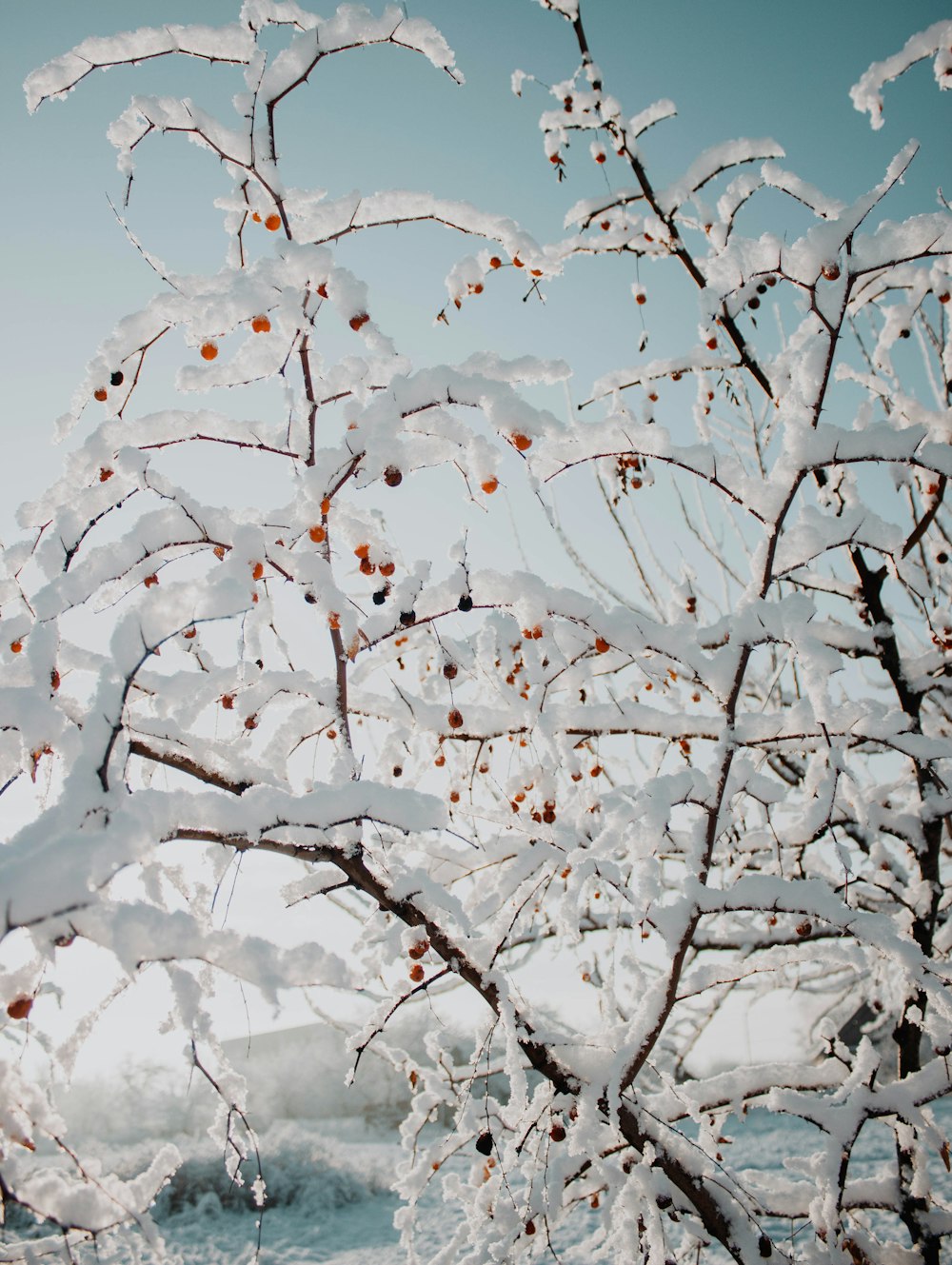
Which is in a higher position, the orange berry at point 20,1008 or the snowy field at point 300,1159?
the orange berry at point 20,1008

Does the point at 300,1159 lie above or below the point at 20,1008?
below

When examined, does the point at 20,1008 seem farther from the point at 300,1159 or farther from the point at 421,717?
the point at 300,1159

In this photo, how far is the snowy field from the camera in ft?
18.0

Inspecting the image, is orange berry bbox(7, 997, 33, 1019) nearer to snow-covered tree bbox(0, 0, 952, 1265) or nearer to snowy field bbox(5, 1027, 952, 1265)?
snow-covered tree bbox(0, 0, 952, 1265)

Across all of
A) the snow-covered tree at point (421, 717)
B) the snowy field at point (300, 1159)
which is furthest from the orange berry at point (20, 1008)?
the snowy field at point (300, 1159)

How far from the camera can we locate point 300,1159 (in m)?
7.20

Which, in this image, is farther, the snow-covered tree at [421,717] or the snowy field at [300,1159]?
the snowy field at [300,1159]

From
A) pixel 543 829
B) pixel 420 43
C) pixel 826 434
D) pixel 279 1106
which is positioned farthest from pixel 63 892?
pixel 279 1106

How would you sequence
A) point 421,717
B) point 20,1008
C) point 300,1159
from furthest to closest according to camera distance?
point 300,1159 → point 421,717 → point 20,1008

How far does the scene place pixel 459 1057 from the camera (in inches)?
407

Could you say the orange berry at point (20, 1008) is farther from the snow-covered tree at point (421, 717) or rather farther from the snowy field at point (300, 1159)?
the snowy field at point (300, 1159)

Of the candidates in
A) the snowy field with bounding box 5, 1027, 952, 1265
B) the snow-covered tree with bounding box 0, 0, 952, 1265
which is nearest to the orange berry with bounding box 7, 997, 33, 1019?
the snow-covered tree with bounding box 0, 0, 952, 1265

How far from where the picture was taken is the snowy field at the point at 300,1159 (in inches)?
216

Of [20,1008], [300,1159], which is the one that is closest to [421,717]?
[20,1008]
